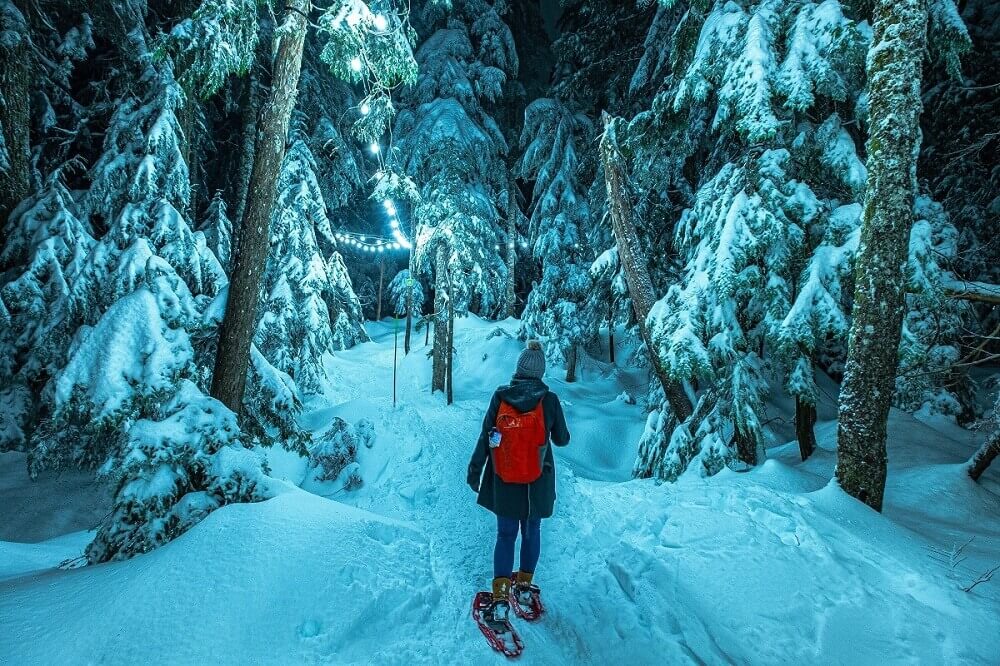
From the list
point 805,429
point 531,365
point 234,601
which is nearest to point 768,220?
point 805,429

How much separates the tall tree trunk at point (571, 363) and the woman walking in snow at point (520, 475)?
503 inches

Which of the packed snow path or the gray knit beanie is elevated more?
the gray knit beanie

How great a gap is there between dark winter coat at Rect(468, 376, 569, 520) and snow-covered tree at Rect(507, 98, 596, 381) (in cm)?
1241

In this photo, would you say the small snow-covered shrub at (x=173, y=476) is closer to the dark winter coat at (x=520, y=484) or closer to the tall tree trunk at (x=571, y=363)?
the dark winter coat at (x=520, y=484)

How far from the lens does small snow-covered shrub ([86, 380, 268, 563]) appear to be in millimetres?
3676

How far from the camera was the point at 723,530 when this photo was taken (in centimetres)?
394

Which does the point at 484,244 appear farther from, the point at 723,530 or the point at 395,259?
the point at 395,259

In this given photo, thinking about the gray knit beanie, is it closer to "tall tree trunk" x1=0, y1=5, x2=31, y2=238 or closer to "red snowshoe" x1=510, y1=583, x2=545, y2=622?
"red snowshoe" x1=510, y1=583, x2=545, y2=622

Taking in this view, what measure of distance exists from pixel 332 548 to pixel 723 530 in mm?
3465

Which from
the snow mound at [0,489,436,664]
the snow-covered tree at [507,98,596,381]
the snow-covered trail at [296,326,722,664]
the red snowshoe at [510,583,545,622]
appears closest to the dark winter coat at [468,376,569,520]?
the red snowshoe at [510,583,545,622]

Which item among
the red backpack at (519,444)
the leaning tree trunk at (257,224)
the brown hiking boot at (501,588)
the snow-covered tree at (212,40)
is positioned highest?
the snow-covered tree at (212,40)

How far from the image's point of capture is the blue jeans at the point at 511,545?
11.0 feet

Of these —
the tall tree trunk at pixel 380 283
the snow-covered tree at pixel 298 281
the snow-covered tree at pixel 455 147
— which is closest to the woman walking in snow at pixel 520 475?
the snow-covered tree at pixel 298 281

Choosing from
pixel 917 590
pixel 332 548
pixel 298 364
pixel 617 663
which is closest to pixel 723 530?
pixel 917 590
